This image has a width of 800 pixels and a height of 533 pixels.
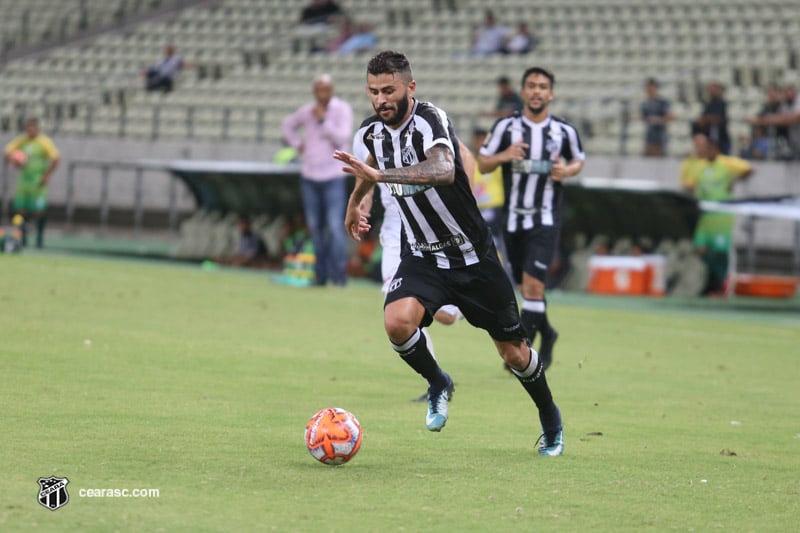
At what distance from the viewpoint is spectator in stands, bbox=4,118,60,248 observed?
23702mm

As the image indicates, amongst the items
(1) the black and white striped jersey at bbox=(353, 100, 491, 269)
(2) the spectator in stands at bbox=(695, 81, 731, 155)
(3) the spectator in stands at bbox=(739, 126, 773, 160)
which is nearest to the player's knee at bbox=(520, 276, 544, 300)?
(1) the black and white striped jersey at bbox=(353, 100, 491, 269)

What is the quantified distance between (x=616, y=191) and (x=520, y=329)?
44.2ft

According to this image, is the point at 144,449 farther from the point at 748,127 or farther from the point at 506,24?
the point at 506,24

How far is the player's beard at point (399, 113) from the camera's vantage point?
7305mm

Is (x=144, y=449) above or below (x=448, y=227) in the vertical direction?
below

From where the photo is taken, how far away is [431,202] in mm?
7480

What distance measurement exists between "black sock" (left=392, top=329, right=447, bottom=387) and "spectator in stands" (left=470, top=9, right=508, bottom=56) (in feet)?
74.1

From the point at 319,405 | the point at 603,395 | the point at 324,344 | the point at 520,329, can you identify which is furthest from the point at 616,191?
the point at 520,329

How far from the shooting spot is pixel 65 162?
3061 centimetres

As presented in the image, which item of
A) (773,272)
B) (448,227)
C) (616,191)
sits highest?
(448,227)

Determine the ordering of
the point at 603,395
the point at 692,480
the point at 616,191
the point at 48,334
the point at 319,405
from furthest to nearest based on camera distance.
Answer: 1. the point at 616,191
2. the point at 48,334
3. the point at 603,395
4. the point at 319,405
5. the point at 692,480

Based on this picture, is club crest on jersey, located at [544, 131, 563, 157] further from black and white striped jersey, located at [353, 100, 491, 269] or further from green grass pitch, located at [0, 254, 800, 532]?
black and white striped jersey, located at [353, 100, 491, 269]

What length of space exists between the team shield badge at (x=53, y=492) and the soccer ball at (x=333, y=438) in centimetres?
127

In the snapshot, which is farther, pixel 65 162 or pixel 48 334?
pixel 65 162
